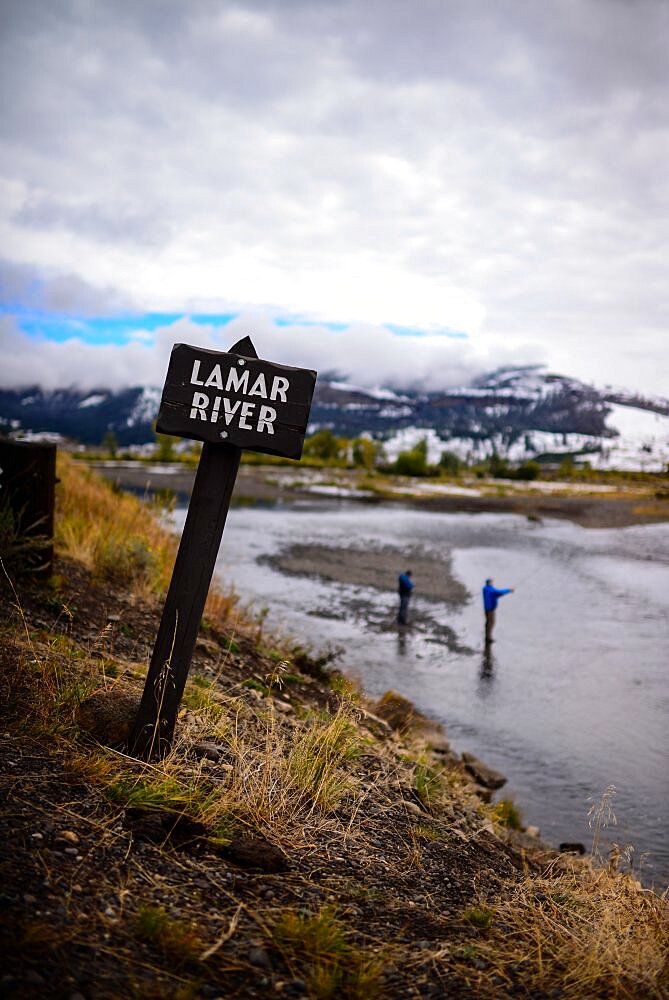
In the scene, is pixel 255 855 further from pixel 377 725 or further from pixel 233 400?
pixel 377 725

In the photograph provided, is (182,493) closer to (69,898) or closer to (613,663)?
(613,663)

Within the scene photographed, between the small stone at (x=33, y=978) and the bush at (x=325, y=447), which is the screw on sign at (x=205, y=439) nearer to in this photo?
the small stone at (x=33, y=978)

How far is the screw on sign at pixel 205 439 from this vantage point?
4.30 metres

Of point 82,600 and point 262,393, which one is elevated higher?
point 262,393

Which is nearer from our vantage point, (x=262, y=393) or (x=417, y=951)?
(x=417, y=951)

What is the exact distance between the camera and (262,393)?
4336mm

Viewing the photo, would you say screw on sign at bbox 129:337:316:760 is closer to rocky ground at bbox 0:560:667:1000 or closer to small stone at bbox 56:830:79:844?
rocky ground at bbox 0:560:667:1000

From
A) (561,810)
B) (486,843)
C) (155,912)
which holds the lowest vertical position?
(561,810)

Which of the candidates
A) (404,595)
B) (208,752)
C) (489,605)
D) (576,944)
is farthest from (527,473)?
(576,944)

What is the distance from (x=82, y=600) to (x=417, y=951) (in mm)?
5457

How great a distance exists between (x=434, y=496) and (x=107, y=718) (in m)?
66.0

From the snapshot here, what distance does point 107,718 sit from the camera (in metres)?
4.54

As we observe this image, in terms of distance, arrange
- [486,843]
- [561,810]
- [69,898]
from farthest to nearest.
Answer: [561,810] → [486,843] → [69,898]

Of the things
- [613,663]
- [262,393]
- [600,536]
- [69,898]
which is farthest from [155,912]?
[600,536]
